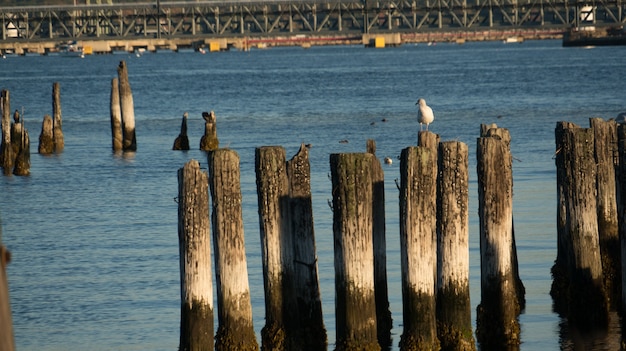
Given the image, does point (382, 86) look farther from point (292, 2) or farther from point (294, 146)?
point (292, 2)

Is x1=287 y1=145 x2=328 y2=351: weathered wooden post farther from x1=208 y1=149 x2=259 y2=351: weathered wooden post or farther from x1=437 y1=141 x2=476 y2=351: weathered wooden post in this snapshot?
x1=437 y1=141 x2=476 y2=351: weathered wooden post

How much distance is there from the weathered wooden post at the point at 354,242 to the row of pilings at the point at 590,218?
220cm

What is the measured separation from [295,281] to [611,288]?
144 inches

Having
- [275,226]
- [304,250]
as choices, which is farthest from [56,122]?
[304,250]

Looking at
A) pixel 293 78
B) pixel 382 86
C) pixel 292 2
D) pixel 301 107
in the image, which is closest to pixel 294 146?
pixel 301 107

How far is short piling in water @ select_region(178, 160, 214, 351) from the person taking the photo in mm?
10617

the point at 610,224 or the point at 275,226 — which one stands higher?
the point at 275,226

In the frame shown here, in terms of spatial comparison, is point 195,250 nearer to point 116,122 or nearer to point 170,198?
point 170,198

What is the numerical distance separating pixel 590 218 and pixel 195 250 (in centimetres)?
379

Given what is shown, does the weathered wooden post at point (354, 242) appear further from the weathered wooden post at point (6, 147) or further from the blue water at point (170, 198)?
the weathered wooden post at point (6, 147)

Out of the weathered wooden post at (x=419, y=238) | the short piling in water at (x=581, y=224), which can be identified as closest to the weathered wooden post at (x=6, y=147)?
the short piling in water at (x=581, y=224)

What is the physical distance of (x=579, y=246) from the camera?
40.1ft

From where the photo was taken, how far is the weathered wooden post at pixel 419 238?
10656mm

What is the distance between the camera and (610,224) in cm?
1327
